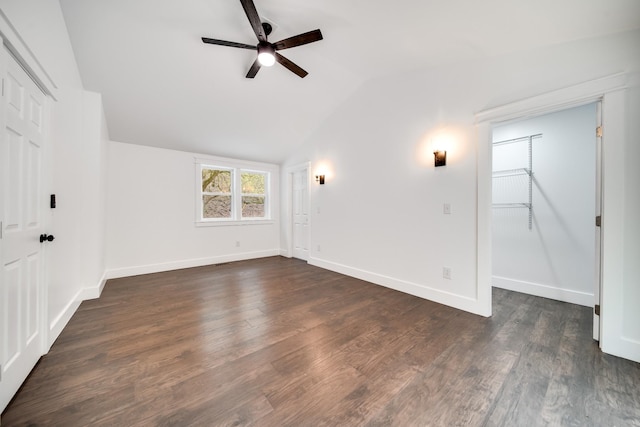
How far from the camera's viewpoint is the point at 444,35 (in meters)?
2.29

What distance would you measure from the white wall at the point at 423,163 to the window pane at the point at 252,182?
2053 millimetres

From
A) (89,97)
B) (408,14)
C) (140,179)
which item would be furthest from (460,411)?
(140,179)

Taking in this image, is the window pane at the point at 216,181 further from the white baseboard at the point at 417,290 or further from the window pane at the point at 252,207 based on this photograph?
the white baseboard at the point at 417,290

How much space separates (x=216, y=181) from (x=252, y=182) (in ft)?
2.64

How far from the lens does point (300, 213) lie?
5445 mm

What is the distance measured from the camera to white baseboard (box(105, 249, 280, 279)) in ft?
13.0

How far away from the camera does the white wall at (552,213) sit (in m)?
2.79

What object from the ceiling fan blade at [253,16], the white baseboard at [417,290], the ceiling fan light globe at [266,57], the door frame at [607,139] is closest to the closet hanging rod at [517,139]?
the door frame at [607,139]

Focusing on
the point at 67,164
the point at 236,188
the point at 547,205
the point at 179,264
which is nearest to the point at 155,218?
the point at 179,264

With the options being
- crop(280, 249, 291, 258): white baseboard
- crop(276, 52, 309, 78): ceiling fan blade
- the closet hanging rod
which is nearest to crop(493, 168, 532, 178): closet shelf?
the closet hanging rod

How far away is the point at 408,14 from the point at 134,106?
144 inches

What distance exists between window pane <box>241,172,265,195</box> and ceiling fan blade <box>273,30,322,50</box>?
3.52 metres

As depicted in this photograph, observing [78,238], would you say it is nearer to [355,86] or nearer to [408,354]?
[408,354]

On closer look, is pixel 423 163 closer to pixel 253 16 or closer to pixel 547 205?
pixel 547 205
